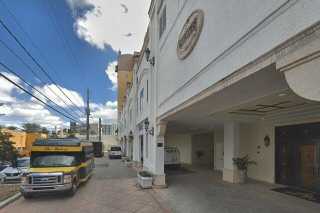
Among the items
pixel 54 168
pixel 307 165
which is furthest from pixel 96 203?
pixel 307 165

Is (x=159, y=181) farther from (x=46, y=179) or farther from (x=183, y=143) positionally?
(x=183, y=143)

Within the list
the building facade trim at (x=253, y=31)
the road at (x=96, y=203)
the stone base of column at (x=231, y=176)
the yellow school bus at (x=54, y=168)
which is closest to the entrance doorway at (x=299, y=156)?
the stone base of column at (x=231, y=176)

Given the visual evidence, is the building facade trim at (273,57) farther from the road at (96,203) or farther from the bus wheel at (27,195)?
the bus wheel at (27,195)

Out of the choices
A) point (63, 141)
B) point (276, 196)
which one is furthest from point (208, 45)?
point (63, 141)

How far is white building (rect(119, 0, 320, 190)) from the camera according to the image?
11.3 ft

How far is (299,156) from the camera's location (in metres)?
11.6

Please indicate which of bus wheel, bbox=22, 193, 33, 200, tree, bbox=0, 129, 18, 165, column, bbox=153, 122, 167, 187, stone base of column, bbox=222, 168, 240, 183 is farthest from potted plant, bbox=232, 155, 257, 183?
tree, bbox=0, 129, 18, 165

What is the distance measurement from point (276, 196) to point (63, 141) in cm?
969

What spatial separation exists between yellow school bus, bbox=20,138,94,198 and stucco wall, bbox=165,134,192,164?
581 inches

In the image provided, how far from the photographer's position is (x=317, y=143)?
34.9 ft

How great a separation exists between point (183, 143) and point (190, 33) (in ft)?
73.5

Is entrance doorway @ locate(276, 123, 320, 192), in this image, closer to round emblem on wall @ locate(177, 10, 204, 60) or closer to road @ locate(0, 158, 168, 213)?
road @ locate(0, 158, 168, 213)

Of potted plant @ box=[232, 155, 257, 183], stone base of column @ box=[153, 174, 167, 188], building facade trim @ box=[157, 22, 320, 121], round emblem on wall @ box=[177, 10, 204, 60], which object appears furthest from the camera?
potted plant @ box=[232, 155, 257, 183]

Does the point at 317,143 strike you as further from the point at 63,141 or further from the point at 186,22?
the point at 63,141
